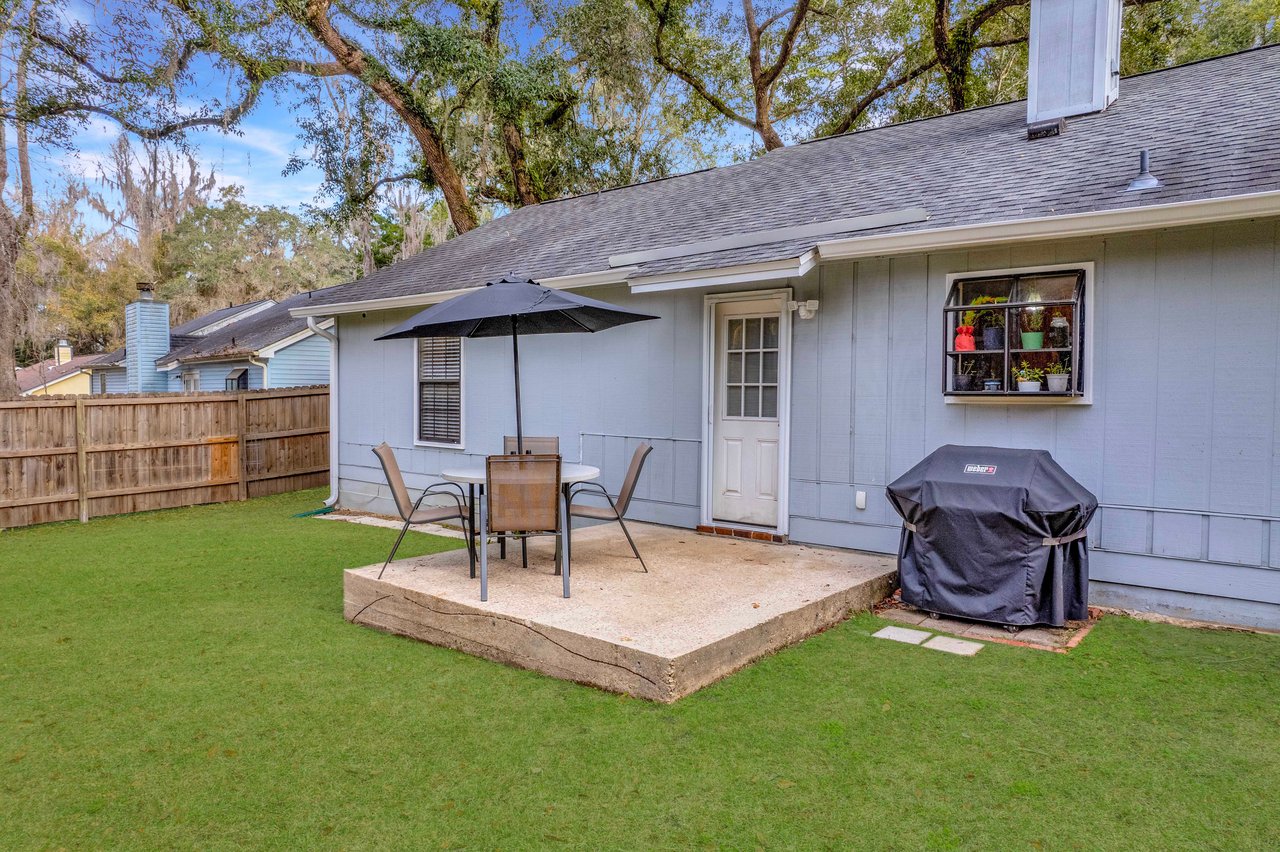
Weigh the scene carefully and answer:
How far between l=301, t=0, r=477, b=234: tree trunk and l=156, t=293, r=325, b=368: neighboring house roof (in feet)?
12.9

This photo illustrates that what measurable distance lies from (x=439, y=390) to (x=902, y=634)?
6.24m

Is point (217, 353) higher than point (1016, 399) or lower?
higher

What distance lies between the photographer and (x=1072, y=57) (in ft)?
20.4

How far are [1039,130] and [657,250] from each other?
326 centimetres

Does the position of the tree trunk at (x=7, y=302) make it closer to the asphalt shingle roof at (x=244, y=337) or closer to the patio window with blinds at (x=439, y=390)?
the asphalt shingle roof at (x=244, y=337)

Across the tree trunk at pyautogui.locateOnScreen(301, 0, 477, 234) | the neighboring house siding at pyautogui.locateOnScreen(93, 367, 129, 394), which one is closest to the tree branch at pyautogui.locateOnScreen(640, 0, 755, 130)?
the tree trunk at pyautogui.locateOnScreen(301, 0, 477, 234)

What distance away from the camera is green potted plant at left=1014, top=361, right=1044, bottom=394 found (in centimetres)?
479

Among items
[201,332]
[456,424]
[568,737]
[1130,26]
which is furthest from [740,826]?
[201,332]

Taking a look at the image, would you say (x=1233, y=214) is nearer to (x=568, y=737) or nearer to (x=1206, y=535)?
(x=1206, y=535)

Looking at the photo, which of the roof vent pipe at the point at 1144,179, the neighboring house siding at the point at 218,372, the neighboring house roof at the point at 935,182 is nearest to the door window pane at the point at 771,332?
the neighboring house roof at the point at 935,182

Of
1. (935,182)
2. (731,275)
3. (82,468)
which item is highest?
(935,182)

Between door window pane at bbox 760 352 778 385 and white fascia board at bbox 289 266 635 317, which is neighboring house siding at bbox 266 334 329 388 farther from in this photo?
door window pane at bbox 760 352 778 385

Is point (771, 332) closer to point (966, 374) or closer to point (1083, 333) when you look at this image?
point (966, 374)

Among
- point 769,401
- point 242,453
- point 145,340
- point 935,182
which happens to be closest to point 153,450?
point 242,453
